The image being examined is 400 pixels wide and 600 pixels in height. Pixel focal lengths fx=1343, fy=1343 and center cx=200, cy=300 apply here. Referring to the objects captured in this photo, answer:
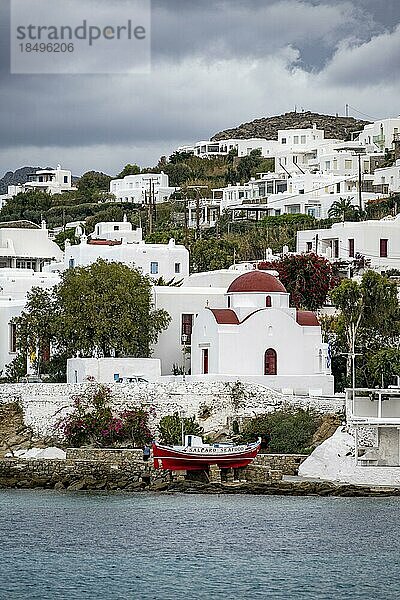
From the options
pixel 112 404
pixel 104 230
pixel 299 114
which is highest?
pixel 299 114

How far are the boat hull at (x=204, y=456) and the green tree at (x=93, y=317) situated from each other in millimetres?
9327

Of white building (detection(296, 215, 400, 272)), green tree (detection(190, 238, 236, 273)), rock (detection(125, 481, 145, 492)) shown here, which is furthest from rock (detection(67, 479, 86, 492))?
green tree (detection(190, 238, 236, 273))

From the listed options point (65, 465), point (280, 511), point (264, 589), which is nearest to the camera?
point (264, 589)

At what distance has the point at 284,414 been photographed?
51.8 meters

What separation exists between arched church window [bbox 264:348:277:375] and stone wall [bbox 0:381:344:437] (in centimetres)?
308

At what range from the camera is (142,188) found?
132250mm

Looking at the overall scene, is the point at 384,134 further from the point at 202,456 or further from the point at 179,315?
the point at 202,456

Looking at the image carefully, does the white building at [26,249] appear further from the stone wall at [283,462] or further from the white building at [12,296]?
the stone wall at [283,462]

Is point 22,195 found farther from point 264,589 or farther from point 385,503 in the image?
point 264,589

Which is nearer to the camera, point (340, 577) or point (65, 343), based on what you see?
point (340, 577)

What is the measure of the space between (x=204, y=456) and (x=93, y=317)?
10636 millimetres

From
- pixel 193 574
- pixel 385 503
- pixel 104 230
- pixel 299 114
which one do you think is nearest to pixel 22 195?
pixel 104 230

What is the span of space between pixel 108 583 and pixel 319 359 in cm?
2453

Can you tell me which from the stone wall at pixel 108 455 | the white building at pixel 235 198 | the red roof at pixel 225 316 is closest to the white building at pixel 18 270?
the red roof at pixel 225 316
